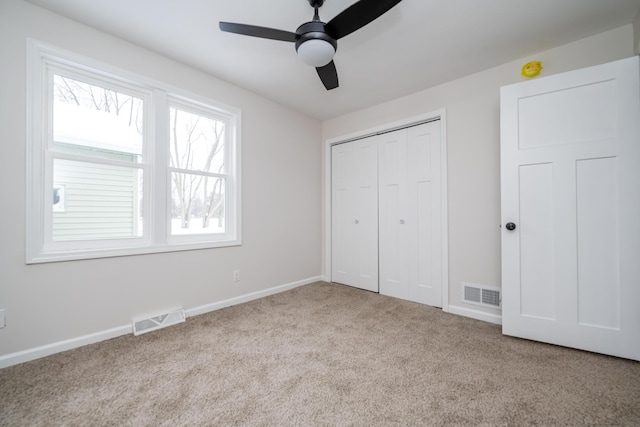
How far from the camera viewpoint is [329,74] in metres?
1.99

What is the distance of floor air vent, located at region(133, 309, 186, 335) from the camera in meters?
2.15

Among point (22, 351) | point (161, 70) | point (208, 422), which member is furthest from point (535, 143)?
point (22, 351)

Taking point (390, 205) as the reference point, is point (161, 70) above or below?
above

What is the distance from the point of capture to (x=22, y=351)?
1.73m

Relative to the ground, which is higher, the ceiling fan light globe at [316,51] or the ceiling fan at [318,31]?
the ceiling fan at [318,31]

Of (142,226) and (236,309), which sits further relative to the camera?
(236,309)

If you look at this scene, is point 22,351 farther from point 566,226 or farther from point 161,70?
point 566,226

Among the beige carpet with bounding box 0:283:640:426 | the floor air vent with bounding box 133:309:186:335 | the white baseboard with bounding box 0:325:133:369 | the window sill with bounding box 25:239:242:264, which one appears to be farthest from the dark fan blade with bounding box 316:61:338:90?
the white baseboard with bounding box 0:325:133:369

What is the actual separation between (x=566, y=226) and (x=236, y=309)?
3.03 meters

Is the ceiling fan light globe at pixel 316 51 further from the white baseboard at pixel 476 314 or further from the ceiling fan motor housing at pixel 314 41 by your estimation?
the white baseboard at pixel 476 314

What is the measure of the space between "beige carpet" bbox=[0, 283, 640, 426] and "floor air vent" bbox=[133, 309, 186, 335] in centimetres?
8

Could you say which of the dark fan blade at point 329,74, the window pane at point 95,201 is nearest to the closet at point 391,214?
the dark fan blade at point 329,74

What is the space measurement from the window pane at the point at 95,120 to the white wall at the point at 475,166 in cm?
300

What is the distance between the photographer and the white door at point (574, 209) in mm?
1770
